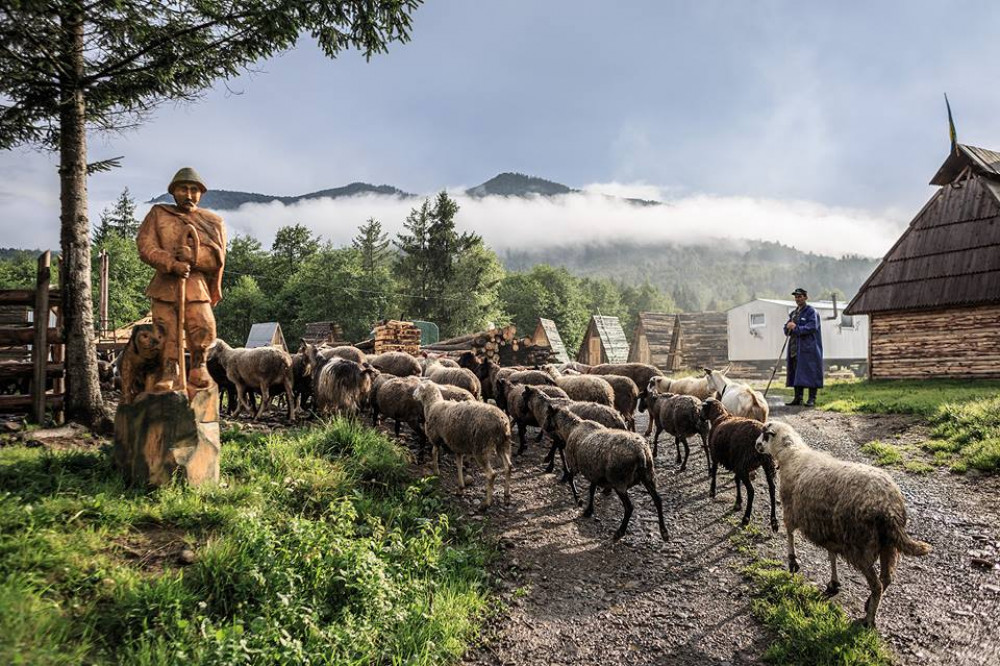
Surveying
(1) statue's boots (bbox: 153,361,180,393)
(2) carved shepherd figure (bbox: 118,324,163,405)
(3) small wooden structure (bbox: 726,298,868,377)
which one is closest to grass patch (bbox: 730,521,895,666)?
(1) statue's boots (bbox: 153,361,180,393)

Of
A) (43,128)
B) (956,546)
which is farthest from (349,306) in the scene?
(956,546)

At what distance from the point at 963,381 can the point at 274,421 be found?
20003 millimetres

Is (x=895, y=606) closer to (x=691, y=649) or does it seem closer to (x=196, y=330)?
(x=691, y=649)

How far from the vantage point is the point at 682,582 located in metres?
5.23

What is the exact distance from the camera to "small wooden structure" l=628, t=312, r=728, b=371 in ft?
137

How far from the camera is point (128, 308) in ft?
173

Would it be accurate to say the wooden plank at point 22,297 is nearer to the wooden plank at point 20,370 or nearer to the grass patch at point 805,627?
the wooden plank at point 20,370

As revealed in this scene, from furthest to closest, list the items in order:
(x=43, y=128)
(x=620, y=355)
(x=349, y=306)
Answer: (x=349, y=306)
(x=620, y=355)
(x=43, y=128)

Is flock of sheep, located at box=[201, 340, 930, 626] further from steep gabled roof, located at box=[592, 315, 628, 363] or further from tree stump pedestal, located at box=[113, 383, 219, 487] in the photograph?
steep gabled roof, located at box=[592, 315, 628, 363]

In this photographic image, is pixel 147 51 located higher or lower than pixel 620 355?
higher

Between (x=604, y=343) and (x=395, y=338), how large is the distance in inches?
841

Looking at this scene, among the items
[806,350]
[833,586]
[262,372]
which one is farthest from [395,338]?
[833,586]

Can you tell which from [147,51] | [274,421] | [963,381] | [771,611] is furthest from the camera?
[963,381]

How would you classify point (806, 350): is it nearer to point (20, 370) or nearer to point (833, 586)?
point (833, 586)
